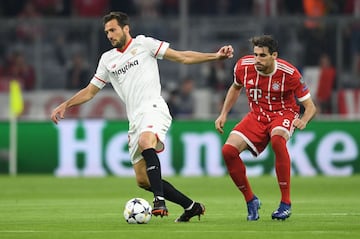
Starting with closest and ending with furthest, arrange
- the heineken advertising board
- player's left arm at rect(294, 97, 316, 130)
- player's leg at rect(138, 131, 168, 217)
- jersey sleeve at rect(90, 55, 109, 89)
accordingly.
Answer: player's leg at rect(138, 131, 168, 217) → player's left arm at rect(294, 97, 316, 130) → jersey sleeve at rect(90, 55, 109, 89) → the heineken advertising board

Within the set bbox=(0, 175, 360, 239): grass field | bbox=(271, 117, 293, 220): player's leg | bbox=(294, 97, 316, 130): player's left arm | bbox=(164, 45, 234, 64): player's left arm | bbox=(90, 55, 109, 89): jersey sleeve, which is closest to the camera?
bbox=(0, 175, 360, 239): grass field

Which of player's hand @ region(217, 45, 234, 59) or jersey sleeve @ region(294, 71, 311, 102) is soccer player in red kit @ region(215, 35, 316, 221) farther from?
player's hand @ region(217, 45, 234, 59)

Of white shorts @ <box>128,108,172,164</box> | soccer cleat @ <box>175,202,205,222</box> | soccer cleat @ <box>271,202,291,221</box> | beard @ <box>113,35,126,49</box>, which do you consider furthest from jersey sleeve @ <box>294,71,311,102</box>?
beard @ <box>113,35,126,49</box>

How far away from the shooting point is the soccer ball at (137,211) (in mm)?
12398

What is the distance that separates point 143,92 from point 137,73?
0.75 ft

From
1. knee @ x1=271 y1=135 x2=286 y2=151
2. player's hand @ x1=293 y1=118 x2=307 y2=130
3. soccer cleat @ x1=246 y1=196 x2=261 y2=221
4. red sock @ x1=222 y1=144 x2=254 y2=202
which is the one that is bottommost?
soccer cleat @ x1=246 y1=196 x2=261 y2=221

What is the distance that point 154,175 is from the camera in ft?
40.9

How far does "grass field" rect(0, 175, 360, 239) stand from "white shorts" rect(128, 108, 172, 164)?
79cm

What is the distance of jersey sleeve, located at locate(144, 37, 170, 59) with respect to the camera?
42.7ft

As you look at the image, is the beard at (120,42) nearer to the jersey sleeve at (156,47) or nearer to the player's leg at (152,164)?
the jersey sleeve at (156,47)

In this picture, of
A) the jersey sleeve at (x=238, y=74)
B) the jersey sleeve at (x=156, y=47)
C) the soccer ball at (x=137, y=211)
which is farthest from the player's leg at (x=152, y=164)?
the jersey sleeve at (x=238, y=74)

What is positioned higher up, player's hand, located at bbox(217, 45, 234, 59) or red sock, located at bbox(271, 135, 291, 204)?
player's hand, located at bbox(217, 45, 234, 59)

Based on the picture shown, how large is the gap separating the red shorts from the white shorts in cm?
87

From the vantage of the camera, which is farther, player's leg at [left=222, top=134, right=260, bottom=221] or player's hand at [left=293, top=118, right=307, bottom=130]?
player's leg at [left=222, top=134, right=260, bottom=221]
